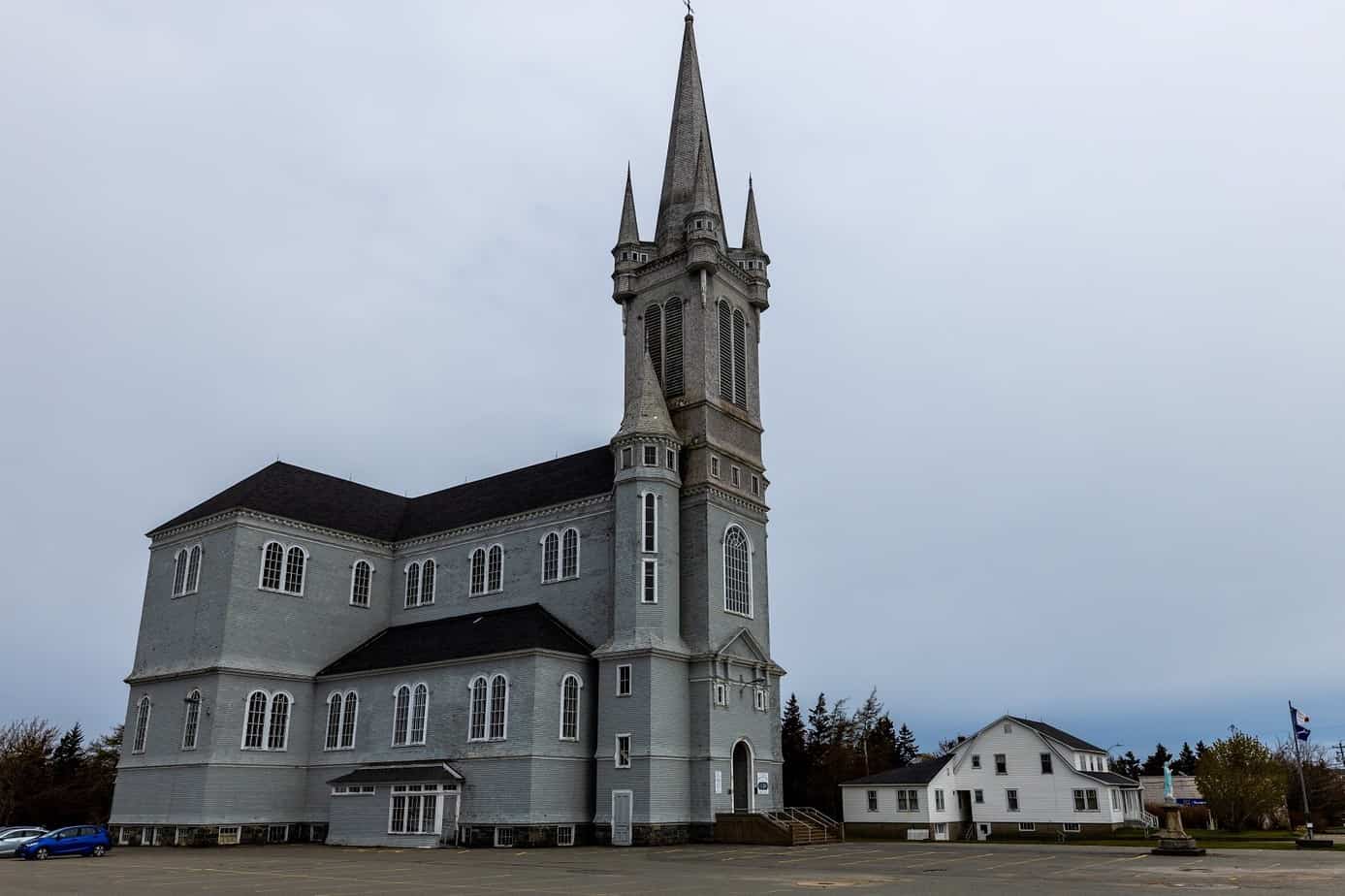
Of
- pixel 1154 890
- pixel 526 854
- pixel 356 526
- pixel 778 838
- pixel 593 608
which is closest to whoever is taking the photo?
pixel 1154 890

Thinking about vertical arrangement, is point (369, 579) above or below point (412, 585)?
above

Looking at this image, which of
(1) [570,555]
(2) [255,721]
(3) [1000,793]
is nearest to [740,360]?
(1) [570,555]

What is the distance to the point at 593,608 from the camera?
4603 centimetres

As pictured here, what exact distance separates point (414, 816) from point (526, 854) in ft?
28.4

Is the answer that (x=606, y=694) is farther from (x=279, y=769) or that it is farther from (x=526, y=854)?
(x=279, y=769)

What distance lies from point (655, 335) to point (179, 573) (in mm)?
27046

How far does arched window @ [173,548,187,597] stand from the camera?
50812 millimetres

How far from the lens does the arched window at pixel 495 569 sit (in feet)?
166

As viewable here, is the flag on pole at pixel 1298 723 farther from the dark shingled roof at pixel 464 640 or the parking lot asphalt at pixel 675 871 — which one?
the dark shingled roof at pixel 464 640

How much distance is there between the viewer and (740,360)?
51875 millimetres

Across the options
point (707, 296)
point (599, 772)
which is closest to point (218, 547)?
point (599, 772)

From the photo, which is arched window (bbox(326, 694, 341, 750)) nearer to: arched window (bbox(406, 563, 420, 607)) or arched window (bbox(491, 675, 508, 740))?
arched window (bbox(406, 563, 420, 607))

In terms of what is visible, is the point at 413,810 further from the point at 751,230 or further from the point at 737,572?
the point at 751,230

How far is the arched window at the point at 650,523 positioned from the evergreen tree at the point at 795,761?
101 feet
